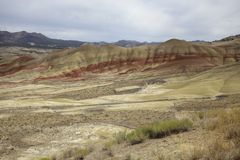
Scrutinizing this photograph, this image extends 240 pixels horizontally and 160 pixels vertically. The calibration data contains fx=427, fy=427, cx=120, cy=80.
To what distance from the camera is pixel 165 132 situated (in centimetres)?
1355

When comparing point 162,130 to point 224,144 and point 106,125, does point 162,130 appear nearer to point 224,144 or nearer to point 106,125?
point 224,144

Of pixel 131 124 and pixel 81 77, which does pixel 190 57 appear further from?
pixel 131 124

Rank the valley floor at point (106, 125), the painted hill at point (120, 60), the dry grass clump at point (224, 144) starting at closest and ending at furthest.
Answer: the dry grass clump at point (224, 144) < the valley floor at point (106, 125) < the painted hill at point (120, 60)

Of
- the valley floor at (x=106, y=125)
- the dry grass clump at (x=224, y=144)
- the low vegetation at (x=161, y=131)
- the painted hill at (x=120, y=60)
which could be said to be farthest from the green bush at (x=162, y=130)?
the painted hill at (x=120, y=60)

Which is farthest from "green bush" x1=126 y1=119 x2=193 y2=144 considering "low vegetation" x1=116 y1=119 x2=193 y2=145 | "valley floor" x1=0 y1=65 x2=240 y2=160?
"valley floor" x1=0 y1=65 x2=240 y2=160

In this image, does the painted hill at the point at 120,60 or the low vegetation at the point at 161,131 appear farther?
the painted hill at the point at 120,60

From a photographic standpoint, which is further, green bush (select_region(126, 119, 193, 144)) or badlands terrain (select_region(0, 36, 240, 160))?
green bush (select_region(126, 119, 193, 144))

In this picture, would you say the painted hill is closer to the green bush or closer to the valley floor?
the valley floor

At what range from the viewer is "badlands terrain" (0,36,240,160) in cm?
1185

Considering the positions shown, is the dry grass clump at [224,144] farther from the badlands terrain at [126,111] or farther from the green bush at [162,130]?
the green bush at [162,130]

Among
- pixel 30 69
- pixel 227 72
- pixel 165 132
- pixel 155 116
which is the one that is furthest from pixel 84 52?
pixel 165 132

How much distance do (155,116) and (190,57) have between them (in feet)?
241

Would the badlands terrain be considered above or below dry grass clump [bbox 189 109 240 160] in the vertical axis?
below

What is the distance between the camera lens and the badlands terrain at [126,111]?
11852 millimetres
